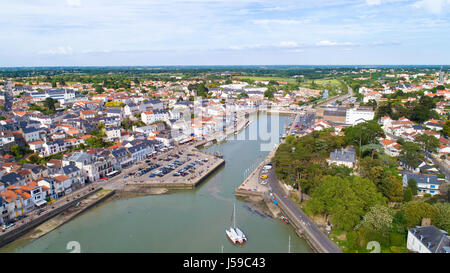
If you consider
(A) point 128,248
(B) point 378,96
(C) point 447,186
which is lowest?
(A) point 128,248

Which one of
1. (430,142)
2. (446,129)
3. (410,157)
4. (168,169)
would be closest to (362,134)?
(430,142)

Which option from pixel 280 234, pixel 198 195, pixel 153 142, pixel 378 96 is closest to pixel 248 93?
pixel 378 96

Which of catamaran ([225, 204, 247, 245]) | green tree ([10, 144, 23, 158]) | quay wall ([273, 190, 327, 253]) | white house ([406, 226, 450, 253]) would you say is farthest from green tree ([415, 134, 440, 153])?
green tree ([10, 144, 23, 158])

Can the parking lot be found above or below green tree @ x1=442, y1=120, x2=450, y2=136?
below

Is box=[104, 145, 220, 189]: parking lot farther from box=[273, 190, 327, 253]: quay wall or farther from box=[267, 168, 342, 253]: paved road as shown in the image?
box=[273, 190, 327, 253]: quay wall

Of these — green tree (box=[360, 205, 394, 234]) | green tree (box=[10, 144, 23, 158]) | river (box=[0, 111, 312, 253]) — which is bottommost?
river (box=[0, 111, 312, 253])

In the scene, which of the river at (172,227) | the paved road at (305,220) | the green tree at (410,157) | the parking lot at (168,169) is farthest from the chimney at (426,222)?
the parking lot at (168,169)

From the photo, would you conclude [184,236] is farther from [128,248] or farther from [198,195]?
[198,195]
